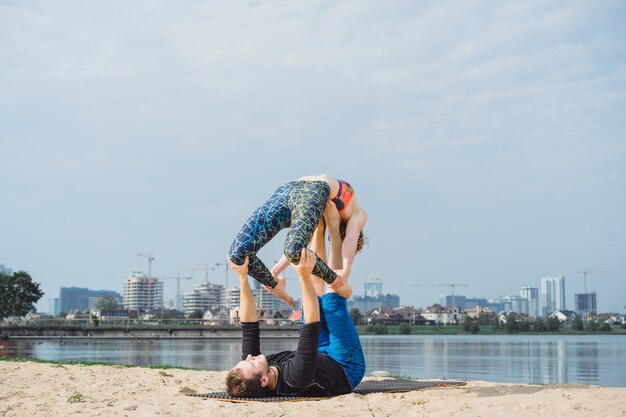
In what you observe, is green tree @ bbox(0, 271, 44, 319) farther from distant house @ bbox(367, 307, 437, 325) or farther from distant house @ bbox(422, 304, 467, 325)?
distant house @ bbox(422, 304, 467, 325)

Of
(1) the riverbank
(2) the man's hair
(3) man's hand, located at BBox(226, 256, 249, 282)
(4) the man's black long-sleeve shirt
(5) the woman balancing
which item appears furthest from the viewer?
(1) the riverbank

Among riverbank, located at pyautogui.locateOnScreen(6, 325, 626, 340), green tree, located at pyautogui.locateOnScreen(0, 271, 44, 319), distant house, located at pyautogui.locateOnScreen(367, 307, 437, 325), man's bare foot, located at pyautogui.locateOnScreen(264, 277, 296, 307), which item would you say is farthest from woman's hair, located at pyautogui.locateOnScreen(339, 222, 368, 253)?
distant house, located at pyautogui.locateOnScreen(367, 307, 437, 325)

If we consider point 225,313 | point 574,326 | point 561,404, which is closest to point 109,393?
point 561,404

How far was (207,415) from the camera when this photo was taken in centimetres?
594

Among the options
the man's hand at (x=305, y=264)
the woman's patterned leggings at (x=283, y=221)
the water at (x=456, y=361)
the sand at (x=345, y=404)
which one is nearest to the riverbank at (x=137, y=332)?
the water at (x=456, y=361)

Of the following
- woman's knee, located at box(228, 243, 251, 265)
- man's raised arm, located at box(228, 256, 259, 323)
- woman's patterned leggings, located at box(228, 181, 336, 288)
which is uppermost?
woman's patterned leggings, located at box(228, 181, 336, 288)

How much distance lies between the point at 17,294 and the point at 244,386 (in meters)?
94.4

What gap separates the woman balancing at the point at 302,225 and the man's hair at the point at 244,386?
1.17m

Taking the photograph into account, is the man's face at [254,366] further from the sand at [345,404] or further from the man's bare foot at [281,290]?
the man's bare foot at [281,290]

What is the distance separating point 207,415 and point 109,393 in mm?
2584

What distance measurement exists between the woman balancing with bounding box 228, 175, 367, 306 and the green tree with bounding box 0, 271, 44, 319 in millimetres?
92885

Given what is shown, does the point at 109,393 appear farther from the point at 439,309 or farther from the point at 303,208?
the point at 439,309

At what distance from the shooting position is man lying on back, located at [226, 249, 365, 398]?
6609 mm

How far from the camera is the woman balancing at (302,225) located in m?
7.11
